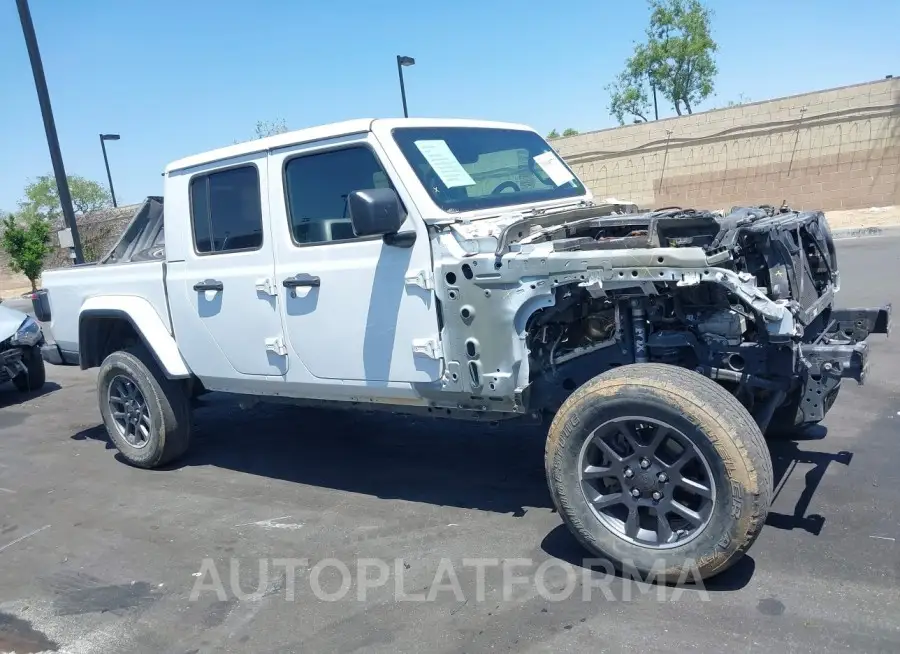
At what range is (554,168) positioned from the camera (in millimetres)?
5125

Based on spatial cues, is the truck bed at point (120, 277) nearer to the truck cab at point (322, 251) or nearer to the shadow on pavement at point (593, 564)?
the truck cab at point (322, 251)

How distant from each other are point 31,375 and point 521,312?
24.0 feet

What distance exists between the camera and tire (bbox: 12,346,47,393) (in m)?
8.70

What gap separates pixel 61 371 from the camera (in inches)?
415

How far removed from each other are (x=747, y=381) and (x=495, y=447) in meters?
2.21

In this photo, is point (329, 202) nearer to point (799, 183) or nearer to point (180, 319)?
point (180, 319)

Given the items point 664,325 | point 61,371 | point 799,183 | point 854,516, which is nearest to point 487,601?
point 664,325

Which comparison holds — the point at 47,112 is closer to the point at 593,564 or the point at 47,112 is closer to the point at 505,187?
the point at 505,187

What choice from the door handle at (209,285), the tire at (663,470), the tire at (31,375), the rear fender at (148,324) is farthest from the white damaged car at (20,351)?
the tire at (663,470)

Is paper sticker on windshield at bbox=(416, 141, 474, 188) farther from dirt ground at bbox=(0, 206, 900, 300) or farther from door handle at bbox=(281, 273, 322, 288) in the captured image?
dirt ground at bbox=(0, 206, 900, 300)

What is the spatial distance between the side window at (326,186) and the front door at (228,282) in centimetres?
23

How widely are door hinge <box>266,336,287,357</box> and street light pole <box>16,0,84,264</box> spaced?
25.3ft

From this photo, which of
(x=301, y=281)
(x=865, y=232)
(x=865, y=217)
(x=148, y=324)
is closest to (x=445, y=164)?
(x=301, y=281)

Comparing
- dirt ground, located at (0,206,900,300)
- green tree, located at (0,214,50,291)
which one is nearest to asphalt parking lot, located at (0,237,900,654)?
dirt ground, located at (0,206,900,300)
